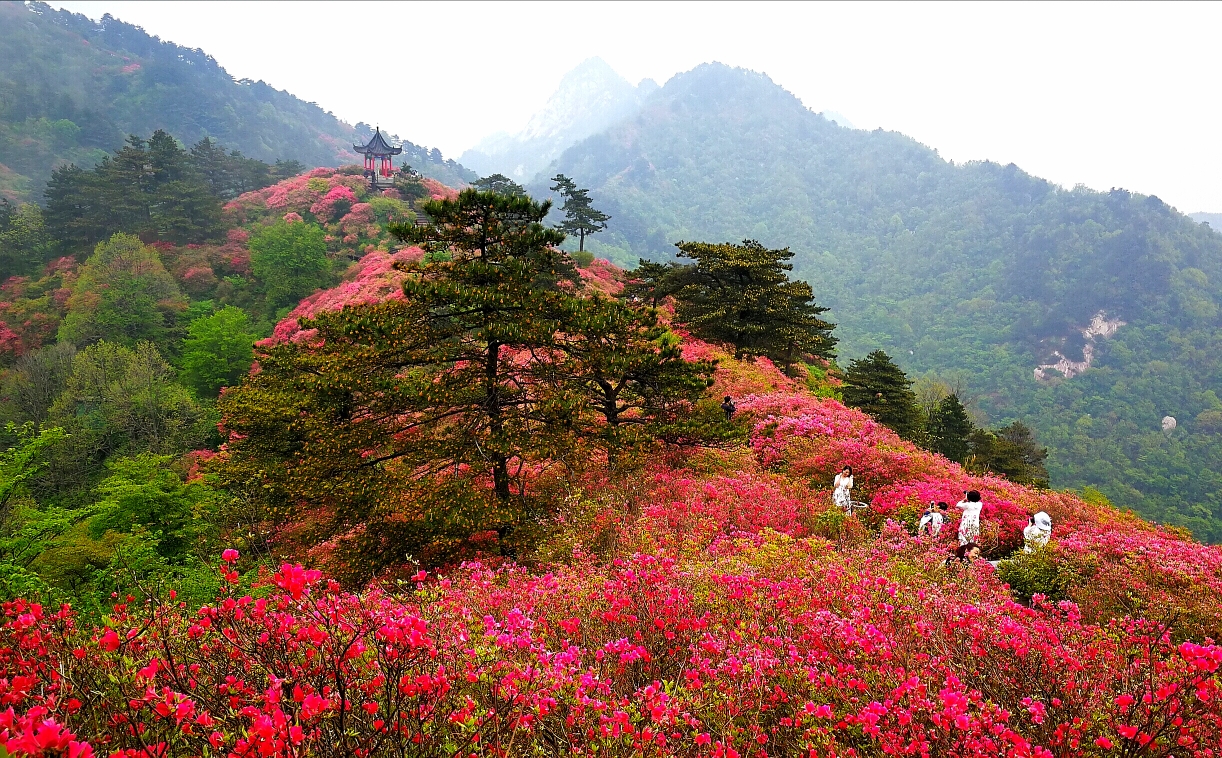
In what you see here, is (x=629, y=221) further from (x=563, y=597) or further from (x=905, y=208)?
(x=563, y=597)

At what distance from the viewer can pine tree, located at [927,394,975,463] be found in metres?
27.2

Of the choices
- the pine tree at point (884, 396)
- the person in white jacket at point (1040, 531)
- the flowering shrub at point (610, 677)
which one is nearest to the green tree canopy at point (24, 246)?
the flowering shrub at point (610, 677)

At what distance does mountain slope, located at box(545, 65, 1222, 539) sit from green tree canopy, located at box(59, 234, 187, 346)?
83.9 m

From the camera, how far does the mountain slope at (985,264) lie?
72.6 m

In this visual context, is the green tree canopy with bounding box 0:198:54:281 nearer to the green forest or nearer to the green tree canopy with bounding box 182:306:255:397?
the green forest

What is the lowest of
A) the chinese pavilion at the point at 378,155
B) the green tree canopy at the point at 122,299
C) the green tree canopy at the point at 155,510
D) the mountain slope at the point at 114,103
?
the green tree canopy at the point at 155,510

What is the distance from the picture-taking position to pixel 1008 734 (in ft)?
9.29

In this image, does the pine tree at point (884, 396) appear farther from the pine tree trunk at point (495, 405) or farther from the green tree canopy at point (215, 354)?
the green tree canopy at point (215, 354)

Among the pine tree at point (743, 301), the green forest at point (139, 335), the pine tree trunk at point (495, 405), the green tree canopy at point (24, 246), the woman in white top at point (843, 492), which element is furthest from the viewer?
the green tree canopy at point (24, 246)

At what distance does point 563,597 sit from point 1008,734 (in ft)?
11.4

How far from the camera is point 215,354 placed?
1111 inches

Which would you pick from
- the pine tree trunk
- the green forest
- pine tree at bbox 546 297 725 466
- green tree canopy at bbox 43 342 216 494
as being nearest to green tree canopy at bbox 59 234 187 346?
the green forest

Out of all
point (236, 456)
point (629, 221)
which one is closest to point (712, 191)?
point (629, 221)

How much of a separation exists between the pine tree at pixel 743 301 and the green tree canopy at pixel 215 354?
23.2 m
